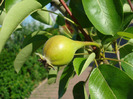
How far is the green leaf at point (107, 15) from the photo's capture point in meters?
0.53

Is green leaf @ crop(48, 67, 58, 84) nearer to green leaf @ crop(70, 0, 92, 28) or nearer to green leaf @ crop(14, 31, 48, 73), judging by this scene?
green leaf @ crop(14, 31, 48, 73)

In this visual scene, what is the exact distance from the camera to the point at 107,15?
54 cm

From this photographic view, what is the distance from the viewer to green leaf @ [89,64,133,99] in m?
0.52

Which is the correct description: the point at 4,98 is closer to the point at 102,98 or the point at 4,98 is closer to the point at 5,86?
the point at 5,86

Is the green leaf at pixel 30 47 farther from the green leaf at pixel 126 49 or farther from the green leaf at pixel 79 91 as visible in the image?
the green leaf at pixel 126 49

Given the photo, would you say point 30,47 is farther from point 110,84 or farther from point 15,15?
point 110,84

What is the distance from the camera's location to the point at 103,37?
63 cm

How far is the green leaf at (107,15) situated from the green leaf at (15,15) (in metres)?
0.18

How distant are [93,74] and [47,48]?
0.20m

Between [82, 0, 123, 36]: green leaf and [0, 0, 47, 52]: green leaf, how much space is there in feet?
0.59

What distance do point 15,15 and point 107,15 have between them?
0.30m

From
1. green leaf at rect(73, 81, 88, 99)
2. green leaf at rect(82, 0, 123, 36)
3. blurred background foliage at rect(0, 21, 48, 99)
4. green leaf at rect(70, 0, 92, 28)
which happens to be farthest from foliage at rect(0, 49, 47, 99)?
green leaf at rect(82, 0, 123, 36)

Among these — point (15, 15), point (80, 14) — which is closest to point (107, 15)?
point (80, 14)

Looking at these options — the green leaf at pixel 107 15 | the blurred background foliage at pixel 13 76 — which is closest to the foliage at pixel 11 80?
the blurred background foliage at pixel 13 76
